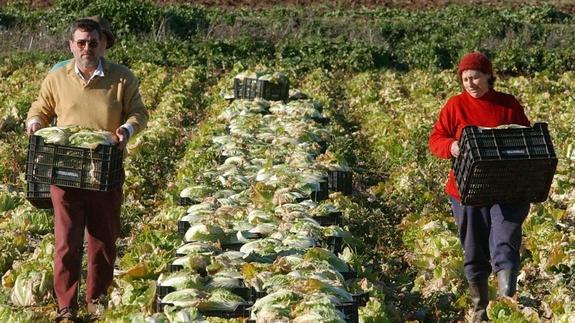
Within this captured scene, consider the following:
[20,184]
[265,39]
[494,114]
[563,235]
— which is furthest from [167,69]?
[494,114]

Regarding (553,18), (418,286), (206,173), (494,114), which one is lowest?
(418,286)

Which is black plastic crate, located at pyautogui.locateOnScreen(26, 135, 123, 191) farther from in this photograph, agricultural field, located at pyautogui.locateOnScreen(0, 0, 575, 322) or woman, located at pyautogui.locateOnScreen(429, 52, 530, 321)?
woman, located at pyautogui.locateOnScreen(429, 52, 530, 321)

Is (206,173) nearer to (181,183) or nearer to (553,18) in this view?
(181,183)

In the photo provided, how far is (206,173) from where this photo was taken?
25.3 ft

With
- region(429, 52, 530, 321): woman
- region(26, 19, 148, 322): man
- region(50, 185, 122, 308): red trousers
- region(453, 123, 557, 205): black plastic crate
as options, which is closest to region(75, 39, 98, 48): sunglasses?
region(26, 19, 148, 322): man

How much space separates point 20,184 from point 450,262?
4.42 m

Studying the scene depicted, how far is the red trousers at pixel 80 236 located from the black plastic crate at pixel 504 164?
6.53ft

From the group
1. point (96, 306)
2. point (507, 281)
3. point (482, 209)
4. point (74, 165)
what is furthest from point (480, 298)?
point (74, 165)

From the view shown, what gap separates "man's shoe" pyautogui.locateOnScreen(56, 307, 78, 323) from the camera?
5.33m

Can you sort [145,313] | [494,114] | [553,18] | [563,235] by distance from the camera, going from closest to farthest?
[145,313] < [494,114] < [563,235] < [553,18]

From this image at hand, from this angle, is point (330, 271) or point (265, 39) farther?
point (265, 39)

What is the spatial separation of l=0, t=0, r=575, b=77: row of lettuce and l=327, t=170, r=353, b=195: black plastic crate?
10.4 metres

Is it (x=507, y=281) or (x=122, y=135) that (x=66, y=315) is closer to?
(x=122, y=135)

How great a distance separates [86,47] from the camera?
17.3 feet
